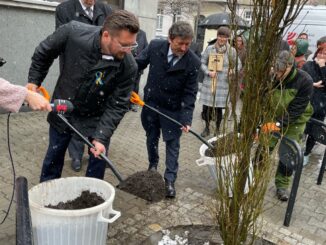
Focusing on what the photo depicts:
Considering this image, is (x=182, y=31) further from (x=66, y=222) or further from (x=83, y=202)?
(x=66, y=222)

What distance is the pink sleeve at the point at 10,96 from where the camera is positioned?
1915 millimetres

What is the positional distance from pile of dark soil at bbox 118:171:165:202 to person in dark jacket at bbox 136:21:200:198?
129mm

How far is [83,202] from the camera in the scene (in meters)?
2.70

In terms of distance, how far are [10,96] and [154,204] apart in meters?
2.30

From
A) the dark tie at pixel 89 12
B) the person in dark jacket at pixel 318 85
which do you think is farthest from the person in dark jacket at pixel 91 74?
the person in dark jacket at pixel 318 85

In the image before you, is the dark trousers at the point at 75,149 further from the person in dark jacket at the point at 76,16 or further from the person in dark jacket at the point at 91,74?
the person in dark jacket at the point at 91,74

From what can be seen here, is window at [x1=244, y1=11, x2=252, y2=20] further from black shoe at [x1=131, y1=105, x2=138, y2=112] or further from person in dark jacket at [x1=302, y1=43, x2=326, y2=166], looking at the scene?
black shoe at [x1=131, y1=105, x2=138, y2=112]

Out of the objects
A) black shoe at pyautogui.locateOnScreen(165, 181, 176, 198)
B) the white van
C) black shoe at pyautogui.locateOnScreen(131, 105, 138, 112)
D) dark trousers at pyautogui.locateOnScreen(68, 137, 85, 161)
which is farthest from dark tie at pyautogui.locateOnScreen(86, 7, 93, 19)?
the white van

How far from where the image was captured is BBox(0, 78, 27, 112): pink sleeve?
1915mm

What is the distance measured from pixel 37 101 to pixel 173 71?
6.69ft

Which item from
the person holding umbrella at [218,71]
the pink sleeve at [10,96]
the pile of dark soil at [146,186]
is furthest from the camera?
the person holding umbrella at [218,71]

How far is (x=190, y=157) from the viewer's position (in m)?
5.67

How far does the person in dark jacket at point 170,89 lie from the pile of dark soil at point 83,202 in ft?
4.96

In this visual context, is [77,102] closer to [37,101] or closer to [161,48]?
[37,101]
